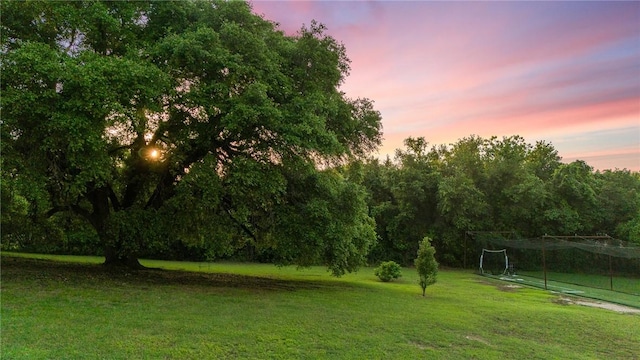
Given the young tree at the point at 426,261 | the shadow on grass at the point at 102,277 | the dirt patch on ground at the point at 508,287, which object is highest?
the young tree at the point at 426,261

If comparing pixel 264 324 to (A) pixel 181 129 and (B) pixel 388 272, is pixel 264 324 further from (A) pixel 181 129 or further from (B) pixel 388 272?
(B) pixel 388 272

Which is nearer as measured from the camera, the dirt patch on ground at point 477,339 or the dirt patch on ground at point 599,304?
the dirt patch on ground at point 477,339

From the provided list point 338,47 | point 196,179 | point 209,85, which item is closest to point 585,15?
point 338,47

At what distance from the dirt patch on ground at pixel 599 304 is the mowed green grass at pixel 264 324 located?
86 cm

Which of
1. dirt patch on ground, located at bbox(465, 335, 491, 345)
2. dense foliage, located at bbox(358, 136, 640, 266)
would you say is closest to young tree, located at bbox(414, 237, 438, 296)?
dirt patch on ground, located at bbox(465, 335, 491, 345)

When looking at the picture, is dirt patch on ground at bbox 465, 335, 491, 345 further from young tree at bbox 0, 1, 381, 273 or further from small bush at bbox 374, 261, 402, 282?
small bush at bbox 374, 261, 402, 282

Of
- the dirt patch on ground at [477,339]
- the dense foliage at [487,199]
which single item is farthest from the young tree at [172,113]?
the dense foliage at [487,199]

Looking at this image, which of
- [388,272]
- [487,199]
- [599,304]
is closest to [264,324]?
[599,304]

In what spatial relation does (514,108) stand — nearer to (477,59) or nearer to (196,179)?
(477,59)

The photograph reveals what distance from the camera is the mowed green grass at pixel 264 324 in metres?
5.87

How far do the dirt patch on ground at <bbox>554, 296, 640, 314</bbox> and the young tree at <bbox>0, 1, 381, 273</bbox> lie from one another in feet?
26.1

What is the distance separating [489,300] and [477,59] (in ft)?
25.9

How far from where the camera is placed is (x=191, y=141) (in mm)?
11258

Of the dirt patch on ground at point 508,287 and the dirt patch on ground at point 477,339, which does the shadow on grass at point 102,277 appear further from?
the dirt patch on ground at point 508,287
